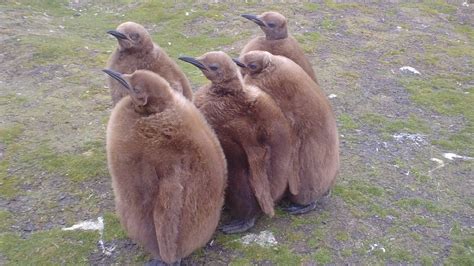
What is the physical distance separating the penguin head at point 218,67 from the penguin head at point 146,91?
55 cm

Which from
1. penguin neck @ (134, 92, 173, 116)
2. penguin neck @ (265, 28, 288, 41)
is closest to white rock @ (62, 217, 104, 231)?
penguin neck @ (134, 92, 173, 116)

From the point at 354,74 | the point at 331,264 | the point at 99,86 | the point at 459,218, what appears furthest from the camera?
the point at 354,74

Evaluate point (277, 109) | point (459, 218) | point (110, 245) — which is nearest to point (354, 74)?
point (459, 218)

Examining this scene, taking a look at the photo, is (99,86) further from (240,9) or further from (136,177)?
Result: (240,9)

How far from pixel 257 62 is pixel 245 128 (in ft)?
1.96

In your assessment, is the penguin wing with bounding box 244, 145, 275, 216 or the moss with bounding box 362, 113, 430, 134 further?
the moss with bounding box 362, 113, 430, 134

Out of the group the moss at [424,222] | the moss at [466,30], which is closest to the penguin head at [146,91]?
the moss at [424,222]

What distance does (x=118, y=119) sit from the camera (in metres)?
3.12

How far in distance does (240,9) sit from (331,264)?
6987 mm

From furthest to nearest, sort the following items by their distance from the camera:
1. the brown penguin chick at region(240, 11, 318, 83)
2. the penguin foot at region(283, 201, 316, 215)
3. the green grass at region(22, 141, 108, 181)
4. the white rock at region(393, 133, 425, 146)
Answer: the white rock at region(393, 133, 425, 146) → the brown penguin chick at region(240, 11, 318, 83) → the green grass at region(22, 141, 108, 181) → the penguin foot at region(283, 201, 316, 215)

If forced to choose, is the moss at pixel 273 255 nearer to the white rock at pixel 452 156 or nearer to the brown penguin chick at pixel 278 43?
the brown penguin chick at pixel 278 43

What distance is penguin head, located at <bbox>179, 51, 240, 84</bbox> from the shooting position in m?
3.48

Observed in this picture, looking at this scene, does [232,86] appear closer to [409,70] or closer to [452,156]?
[452,156]

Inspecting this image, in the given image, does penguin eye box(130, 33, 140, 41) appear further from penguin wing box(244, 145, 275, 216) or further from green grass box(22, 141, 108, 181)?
penguin wing box(244, 145, 275, 216)
